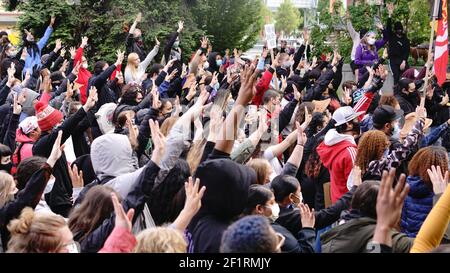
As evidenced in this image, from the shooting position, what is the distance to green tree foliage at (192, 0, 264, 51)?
2338 cm

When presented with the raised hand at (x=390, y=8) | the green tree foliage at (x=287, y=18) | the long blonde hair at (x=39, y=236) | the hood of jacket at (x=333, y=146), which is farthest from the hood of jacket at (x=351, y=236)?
the green tree foliage at (x=287, y=18)

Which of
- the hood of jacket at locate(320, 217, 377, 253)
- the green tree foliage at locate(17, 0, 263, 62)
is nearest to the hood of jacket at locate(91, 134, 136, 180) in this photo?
the hood of jacket at locate(320, 217, 377, 253)

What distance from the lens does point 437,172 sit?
4.99 m

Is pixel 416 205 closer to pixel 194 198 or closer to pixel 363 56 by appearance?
pixel 194 198

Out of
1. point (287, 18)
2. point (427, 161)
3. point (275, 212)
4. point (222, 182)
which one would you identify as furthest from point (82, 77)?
point (287, 18)

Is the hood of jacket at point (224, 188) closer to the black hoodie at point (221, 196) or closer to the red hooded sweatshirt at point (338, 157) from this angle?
the black hoodie at point (221, 196)

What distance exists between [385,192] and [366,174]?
112 inches

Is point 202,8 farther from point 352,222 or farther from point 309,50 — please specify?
point 352,222

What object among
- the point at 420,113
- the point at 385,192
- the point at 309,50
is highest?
the point at 385,192

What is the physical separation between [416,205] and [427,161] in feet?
1.15

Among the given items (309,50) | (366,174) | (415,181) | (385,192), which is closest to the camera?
(385,192)

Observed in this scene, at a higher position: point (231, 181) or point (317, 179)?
point (231, 181)

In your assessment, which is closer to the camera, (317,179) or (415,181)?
(415,181)
